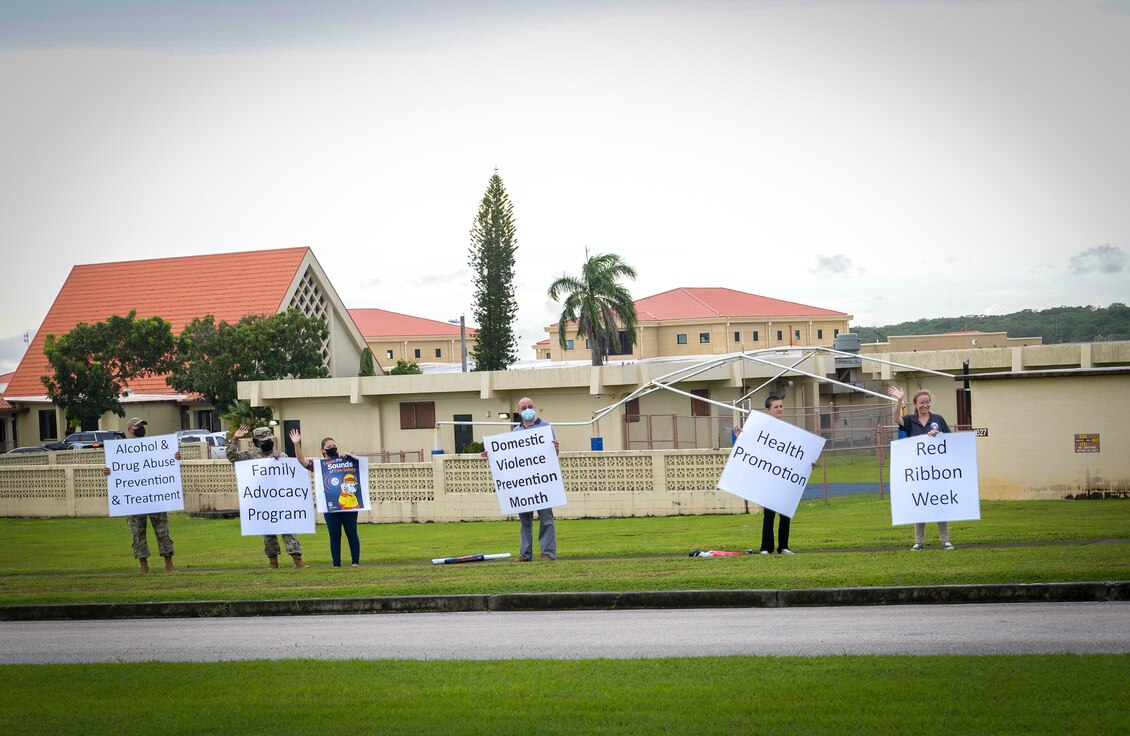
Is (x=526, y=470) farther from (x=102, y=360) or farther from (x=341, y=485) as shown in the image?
(x=102, y=360)

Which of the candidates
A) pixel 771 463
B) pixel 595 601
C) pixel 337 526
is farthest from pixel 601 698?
pixel 337 526

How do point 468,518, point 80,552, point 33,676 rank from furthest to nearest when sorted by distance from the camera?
point 468,518
point 80,552
point 33,676

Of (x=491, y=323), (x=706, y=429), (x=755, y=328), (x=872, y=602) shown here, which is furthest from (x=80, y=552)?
(x=755, y=328)

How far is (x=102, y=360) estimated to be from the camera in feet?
193

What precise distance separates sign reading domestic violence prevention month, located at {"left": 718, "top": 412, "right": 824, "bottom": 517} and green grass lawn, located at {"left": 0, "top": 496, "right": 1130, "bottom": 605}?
798 mm

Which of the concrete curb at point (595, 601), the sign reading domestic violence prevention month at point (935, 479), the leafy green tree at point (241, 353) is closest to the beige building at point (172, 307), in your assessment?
the leafy green tree at point (241, 353)

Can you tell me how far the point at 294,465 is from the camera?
57.7ft

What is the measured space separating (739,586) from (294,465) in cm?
773

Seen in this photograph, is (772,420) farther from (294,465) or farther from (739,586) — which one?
(294,465)

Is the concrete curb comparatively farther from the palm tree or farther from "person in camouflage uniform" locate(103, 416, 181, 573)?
the palm tree

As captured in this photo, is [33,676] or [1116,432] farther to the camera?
[1116,432]

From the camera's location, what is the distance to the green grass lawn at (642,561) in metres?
12.7

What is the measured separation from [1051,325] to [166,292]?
3082 inches

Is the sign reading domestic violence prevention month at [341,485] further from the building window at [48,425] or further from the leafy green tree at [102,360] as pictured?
the building window at [48,425]
